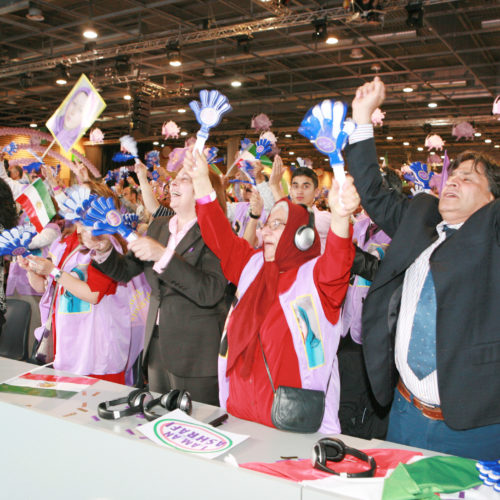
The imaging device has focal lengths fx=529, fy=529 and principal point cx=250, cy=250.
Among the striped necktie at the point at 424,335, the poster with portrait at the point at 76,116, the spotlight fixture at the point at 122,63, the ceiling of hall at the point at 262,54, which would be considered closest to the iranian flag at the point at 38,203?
the poster with portrait at the point at 76,116

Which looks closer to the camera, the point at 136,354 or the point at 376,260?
the point at 376,260

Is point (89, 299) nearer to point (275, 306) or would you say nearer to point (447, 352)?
point (275, 306)

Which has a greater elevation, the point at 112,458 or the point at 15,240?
the point at 15,240

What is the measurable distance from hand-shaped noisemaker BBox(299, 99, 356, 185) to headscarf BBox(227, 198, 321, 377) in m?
0.46

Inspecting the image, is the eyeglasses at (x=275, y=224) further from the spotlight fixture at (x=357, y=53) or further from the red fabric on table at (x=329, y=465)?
the spotlight fixture at (x=357, y=53)

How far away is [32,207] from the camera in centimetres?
296

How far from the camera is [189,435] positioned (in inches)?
55.0

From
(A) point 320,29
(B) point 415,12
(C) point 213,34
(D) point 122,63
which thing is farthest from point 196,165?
(D) point 122,63

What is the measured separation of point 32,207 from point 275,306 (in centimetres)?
182

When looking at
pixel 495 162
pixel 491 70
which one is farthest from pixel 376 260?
pixel 491 70

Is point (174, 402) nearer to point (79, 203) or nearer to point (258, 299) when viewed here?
point (258, 299)

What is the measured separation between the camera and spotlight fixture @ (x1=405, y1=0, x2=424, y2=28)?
6.44 m

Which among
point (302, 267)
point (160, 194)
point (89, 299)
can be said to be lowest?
point (89, 299)

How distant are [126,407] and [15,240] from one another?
0.92 meters
